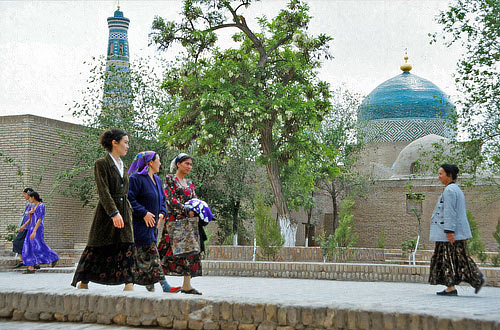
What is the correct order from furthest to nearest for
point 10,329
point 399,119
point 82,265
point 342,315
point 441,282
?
1. point 399,119
2. point 441,282
3. point 82,265
4. point 10,329
5. point 342,315

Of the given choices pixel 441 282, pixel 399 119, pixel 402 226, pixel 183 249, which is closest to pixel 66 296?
pixel 183 249

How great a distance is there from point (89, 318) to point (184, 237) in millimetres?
1911

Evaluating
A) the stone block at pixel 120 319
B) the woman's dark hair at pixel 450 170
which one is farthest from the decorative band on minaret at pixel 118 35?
the stone block at pixel 120 319

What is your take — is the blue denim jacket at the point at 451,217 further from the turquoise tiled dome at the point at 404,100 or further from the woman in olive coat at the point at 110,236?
the turquoise tiled dome at the point at 404,100

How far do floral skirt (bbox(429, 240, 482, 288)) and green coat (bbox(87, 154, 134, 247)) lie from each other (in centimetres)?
379

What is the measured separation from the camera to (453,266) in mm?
7531

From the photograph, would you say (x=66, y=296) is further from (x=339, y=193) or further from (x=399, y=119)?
(x=399, y=119)

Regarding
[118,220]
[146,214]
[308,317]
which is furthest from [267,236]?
[308,317]

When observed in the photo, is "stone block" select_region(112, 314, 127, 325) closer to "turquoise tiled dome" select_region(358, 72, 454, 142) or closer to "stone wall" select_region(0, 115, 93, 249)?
"stone wall" select_region(0, 115, 93, 249)

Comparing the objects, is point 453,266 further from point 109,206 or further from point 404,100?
point 404,100

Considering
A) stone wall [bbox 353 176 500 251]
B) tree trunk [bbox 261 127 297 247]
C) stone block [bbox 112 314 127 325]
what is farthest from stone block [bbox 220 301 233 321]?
stone wall [bbox 353 176 500 251]

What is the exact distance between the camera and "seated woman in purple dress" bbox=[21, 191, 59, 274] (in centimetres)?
1173

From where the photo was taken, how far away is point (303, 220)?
30391mm

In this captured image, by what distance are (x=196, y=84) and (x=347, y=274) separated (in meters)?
7.21
